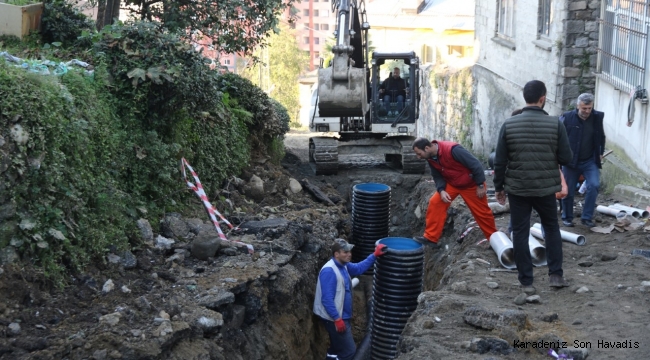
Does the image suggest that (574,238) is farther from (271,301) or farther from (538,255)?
(271,301)

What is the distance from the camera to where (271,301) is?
10336 mm

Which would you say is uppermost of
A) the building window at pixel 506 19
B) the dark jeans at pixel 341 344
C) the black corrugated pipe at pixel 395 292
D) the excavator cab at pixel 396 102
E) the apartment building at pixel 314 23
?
the apartment building at pixel 314 23

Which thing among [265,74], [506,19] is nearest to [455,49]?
[506,19]

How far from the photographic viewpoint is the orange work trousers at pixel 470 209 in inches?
403

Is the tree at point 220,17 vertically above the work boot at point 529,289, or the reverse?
the tree at point 220,17

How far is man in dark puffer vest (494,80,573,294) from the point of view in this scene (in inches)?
308

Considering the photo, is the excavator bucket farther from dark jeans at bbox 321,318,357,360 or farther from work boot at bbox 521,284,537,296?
work boot at bbox 521,284,537,296

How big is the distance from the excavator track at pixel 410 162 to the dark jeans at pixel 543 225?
9275mm

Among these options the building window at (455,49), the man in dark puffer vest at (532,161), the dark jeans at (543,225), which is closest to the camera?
the man in dark puffer vest at (532,161)

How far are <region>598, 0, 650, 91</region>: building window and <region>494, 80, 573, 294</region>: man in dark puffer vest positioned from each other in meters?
5.43

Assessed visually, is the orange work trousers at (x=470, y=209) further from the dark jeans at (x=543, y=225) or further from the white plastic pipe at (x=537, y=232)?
the dark jeans at (x=543, y=225)

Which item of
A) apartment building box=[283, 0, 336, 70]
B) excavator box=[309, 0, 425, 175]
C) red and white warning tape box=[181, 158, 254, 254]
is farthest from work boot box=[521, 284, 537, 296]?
apartment building box=[283, 0, 336, 70]

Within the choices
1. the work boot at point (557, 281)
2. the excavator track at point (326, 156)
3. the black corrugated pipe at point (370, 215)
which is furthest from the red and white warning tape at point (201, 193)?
the excavator track at point (326, 156)

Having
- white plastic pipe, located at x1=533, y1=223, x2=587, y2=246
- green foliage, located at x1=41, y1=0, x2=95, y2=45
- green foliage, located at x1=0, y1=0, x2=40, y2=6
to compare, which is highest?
green foliage, located at x1=0, y1=0, x2=40, y2=6
